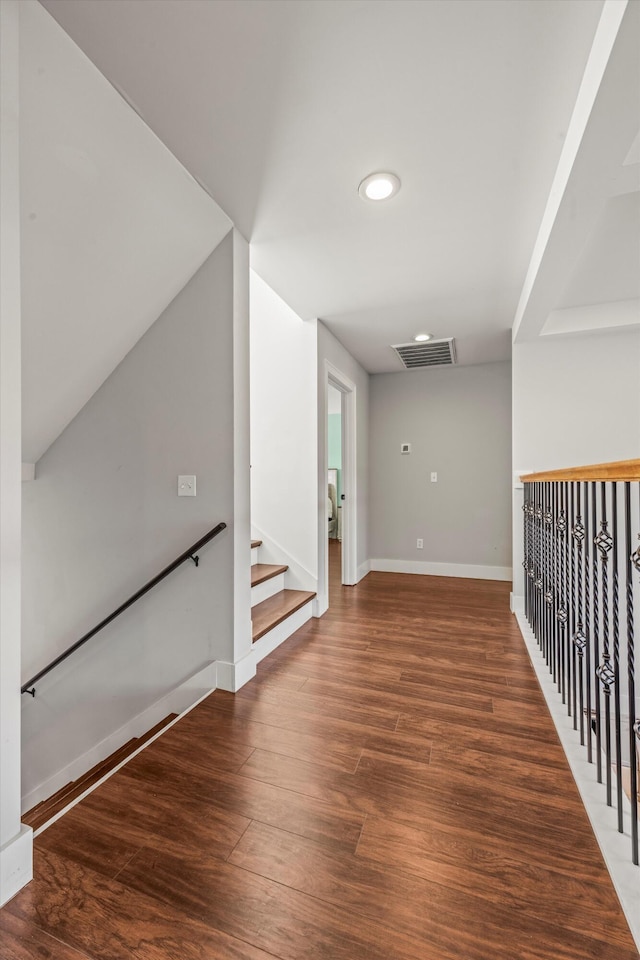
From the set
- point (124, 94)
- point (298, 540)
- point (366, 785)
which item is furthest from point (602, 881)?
point (124, 94)

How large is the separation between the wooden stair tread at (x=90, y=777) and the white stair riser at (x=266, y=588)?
950mm

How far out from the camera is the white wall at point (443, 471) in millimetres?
4609

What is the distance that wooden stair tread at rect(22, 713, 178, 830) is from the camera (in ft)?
6.88

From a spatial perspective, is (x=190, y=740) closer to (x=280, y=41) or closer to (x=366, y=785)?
(x=366, y=785)

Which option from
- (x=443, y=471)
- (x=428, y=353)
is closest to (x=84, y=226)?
(x=428, y=353)

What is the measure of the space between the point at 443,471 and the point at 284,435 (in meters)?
2.19

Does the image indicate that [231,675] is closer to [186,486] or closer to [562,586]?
[186,486]

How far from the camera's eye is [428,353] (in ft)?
14.1

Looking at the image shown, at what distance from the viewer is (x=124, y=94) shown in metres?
1.45

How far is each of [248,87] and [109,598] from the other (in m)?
2.46

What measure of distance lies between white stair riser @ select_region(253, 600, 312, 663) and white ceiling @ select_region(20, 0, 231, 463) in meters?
1.79

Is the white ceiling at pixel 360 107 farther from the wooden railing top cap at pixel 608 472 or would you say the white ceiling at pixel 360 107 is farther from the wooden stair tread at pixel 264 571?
the wooden stair tread at pixel 264 571

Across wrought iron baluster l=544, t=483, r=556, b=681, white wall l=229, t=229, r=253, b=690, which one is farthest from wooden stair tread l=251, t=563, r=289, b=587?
wrought iron baluster l=544, t=483, r=556, b=681

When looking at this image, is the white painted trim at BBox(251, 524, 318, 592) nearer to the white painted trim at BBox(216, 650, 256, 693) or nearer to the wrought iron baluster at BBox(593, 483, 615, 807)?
the white painted trim at BBox(216, 650, 256, 693)
